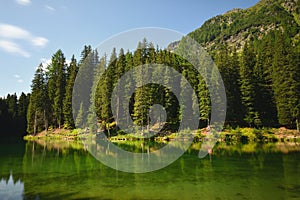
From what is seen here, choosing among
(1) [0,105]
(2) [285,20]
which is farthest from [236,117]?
(2) [285,20]

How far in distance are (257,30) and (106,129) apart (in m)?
139

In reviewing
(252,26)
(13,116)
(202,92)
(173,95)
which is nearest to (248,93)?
(202,92)

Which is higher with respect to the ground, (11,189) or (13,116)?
(13,116)

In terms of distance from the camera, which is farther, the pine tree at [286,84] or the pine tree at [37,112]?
the pine tree at [37,112]

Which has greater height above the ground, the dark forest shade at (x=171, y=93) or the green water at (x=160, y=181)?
the dark forest shade at (x=171, y=93)

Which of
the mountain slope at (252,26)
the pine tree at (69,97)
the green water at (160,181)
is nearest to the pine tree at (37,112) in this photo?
the pine tree at (69,97)

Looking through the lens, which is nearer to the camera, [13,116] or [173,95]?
[173,95]

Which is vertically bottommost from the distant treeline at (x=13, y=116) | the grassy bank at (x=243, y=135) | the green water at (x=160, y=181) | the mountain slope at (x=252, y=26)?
the green water at (x=160, y=181)

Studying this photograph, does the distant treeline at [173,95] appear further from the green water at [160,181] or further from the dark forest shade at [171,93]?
the green water at [160,181]

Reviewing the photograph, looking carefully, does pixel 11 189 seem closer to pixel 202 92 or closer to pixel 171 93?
pixel 202 92

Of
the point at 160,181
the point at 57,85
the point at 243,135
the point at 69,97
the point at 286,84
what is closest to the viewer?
the point at 160,181

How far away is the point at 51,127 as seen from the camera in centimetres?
5569

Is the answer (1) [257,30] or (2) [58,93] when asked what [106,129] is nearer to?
(2) [58,93]

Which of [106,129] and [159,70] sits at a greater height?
[159,70]
